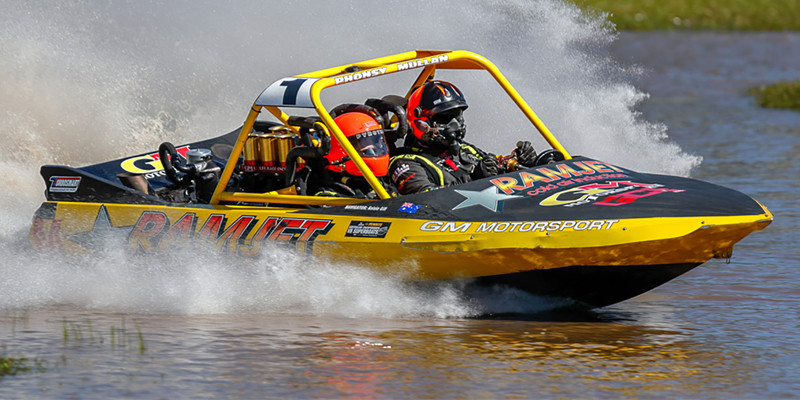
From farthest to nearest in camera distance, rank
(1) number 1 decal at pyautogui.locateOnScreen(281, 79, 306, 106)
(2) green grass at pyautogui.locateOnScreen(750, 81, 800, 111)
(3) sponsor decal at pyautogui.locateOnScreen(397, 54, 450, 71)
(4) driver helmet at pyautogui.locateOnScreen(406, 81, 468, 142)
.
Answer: (2) green grass at pyautogui.locateOnScreen(750, 81, 800, 111) → (3) sponsor decal at pyautogui.locateOnScreen(397, 54, 450, 71) → (4) driver helmet at pyautogui.locateOnScreen(406, 81, 468, 142) → (1) number 1 decal at pyautogui.locateOnScreen(281, 79, 306, 106)

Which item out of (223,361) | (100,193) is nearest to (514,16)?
(100,193)

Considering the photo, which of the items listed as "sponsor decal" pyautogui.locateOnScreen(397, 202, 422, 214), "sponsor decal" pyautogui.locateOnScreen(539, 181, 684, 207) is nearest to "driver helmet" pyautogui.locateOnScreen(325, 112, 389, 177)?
"sponsor decal" pyautogui.locateOnScreen(397, 202, 422, 214)

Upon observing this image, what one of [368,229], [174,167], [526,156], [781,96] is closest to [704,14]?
[781,96]

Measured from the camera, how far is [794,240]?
1111 centimetres

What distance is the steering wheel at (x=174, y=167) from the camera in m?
9.69

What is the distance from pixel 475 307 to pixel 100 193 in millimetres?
2897

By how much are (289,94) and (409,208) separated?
117cm

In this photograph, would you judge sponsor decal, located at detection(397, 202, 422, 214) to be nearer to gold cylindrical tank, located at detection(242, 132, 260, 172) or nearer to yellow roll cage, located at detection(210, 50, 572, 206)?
yellow roll cage, located at detection(210, 50, 572, 206)

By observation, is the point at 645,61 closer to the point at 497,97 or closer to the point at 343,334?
the point at 497,97

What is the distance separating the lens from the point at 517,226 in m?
7.75

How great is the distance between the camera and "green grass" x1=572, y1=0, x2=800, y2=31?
39719 millimetres

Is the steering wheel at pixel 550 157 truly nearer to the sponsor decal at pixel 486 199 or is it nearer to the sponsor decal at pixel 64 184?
the sponsor decal at pixel 486 199

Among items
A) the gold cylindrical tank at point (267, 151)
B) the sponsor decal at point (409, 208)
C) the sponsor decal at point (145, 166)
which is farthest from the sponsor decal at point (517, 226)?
the sponsor decal at point (145, 166)

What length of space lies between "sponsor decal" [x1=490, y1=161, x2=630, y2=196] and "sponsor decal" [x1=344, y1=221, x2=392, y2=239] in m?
0.78
